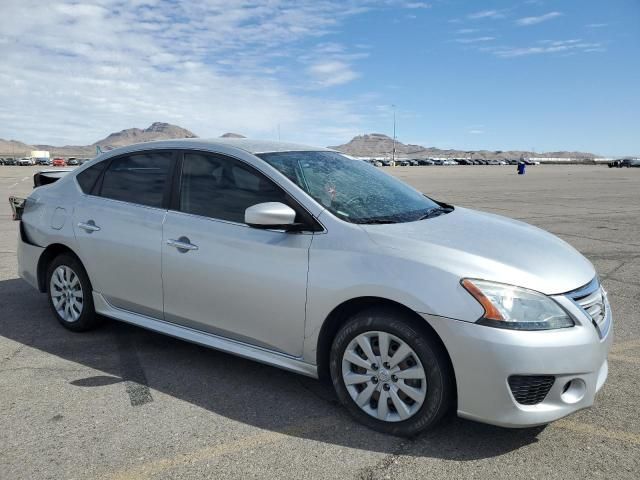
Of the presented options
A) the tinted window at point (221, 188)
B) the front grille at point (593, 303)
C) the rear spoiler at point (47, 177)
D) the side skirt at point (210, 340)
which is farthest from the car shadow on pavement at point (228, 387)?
the rear spoiler at point (47, 177)

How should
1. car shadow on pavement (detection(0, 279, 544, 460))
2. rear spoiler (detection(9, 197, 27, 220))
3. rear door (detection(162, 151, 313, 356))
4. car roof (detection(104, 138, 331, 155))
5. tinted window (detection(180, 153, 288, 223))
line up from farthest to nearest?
rear spoiler (detection(9, 197, 27, 220)), car roof (detection(104, 138, 331, 155)), tinted window (detection(180, 153, 288, 223)), rear door (detection(162, 151, 313, 356)), car shadow on pavement (detection(0, 279, 544, 460))

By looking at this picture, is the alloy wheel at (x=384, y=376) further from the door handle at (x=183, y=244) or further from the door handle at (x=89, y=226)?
the door handle at (x=89, y=226)

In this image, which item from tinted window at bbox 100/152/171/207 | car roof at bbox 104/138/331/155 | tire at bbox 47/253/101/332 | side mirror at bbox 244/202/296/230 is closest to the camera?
side mirror at bbox 244/202/296/230

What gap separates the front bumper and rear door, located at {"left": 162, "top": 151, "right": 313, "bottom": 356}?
0.95 m

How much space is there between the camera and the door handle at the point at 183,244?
12.9 ft

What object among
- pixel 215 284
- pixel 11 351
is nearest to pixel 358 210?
pixel 215 284

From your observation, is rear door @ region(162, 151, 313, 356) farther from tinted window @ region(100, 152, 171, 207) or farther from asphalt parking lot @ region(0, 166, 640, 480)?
asphalt parking lot @ region(0, 166, 640, 480)

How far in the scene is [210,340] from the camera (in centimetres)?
396

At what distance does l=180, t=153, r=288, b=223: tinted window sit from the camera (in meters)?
3.83

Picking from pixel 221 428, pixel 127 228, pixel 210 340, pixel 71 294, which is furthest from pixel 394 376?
pixel 71 294

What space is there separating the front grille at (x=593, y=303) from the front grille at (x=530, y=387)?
0.46 meters

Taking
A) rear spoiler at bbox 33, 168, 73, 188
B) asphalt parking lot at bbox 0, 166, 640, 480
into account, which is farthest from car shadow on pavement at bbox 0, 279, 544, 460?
rear spoiler at bbox 33, 168, 73, 188

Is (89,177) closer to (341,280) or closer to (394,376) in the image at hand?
(341,280)

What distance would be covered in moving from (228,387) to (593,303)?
7.79 feet
